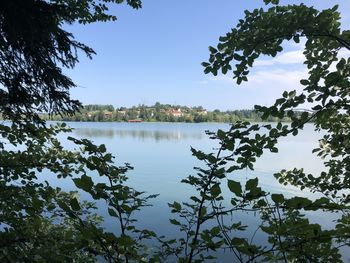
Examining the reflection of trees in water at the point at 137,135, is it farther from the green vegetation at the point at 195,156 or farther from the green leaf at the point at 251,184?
the green leaf at the point at 251,184

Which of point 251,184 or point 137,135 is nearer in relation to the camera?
point 251,184

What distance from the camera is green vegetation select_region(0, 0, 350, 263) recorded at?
1.33 m

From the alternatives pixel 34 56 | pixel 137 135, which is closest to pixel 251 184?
pixel 34 56

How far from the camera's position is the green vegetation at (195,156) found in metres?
1.33

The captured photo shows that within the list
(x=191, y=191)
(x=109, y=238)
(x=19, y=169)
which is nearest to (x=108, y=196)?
(x=109, y=238)

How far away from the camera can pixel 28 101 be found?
10.4ft

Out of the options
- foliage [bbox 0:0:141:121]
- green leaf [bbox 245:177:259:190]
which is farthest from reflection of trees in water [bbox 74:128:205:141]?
green leaf [bbox 245:177:259:190]

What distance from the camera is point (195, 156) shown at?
195 cm

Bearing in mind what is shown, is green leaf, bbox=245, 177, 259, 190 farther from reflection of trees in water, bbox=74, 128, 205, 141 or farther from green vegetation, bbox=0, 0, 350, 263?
reflection of trees in water, bbox=74, 128, 205, 141

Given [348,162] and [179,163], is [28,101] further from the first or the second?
[179,163]

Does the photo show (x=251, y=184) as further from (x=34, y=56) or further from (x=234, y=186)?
(x=34, y=56)

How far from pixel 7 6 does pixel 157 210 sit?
10.1m

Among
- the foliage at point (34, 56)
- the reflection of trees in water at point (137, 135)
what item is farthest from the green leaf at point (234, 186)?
the reflection of trees in water at point (137, 135)

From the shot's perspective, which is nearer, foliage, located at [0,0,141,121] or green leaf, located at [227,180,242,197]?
green leaf, located at [227,180,242,197]
